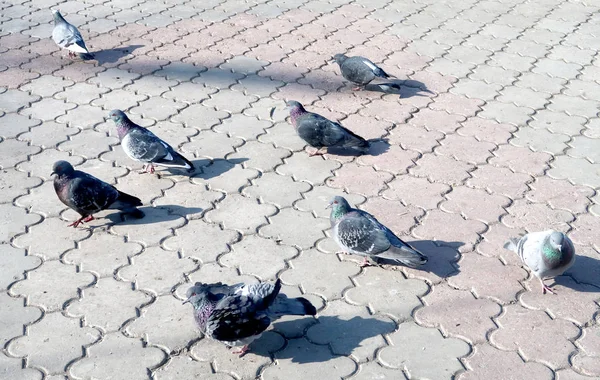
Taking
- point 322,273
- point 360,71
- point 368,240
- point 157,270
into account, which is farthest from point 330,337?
point 360,71

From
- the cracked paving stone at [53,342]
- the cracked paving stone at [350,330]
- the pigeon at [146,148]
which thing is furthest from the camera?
the pigeon at [146,148]

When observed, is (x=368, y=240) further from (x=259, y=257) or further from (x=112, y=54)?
(x=112, y=54)

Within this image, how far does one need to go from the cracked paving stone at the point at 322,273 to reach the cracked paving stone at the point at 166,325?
700 millimetres

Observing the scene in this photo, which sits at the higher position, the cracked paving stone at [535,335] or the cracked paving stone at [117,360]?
the cracked paving stone at [117,360]

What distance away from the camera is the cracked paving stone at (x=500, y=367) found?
13.5ft

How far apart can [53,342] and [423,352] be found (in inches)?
81.3

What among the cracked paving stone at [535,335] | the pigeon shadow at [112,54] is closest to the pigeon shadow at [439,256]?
the cracked paving stone at [535,335]

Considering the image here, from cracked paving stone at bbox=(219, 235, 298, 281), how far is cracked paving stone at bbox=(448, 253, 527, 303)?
1100mm

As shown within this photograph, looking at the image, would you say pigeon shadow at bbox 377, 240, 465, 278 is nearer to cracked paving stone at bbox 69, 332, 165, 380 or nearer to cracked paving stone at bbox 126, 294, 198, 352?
cracked paving stone at bbox 126, 294, 198, 352

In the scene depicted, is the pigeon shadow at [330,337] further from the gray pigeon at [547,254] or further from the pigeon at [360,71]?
the pigeon at [360,71]

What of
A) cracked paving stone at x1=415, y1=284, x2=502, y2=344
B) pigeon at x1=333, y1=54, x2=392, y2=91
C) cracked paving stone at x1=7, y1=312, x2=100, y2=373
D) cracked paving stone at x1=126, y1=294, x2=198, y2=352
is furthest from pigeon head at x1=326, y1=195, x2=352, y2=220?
pigeon at x1=333, y1=54, x2=392, y2=91

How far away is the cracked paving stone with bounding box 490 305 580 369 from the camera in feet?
14.0

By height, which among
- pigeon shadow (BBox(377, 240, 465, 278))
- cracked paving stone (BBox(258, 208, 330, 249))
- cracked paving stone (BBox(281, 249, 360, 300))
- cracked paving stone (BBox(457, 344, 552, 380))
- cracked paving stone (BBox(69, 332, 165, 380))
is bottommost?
pigeon shadow (BBox(377, 240, 465, 278))

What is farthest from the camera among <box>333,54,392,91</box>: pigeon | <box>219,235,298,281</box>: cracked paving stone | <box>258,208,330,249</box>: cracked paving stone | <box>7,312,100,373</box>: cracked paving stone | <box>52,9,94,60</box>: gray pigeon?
<box>52,9,94,60</box>: gray pigeon
